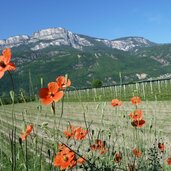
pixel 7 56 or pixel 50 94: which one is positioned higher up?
pixel 7 56

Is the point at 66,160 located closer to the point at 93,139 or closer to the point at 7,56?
the point at 7,56

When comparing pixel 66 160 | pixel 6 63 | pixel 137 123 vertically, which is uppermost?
pixel 6 63

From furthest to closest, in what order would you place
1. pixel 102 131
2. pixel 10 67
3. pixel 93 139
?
pixel 93 139, pixel 102 131, pixel 10 67

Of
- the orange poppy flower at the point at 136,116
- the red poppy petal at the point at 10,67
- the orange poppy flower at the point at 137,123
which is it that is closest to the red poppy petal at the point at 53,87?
the red poppy petal at the point at 10,67

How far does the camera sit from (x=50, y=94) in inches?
112

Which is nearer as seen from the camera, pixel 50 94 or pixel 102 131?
pixel 50 94

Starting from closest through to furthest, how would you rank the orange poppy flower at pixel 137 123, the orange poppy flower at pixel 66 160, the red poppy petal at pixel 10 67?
the red poppy petal at pixel 10 67, the orange poppy flower at pixel 66 160, the orange poppy flower at pixel 137 123

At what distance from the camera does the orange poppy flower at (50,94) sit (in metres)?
2.74

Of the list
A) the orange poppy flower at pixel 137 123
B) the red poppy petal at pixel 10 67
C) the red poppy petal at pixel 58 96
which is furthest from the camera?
the orange poppy flower at pixel 137 123

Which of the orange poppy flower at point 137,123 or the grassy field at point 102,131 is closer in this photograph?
the grassy field at point 102,131

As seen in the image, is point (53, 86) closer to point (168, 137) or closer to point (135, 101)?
point (135, 101)

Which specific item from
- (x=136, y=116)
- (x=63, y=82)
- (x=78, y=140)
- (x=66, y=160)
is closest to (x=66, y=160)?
(x=66, y=160)

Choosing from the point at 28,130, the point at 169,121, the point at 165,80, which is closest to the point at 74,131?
the point at 28,130

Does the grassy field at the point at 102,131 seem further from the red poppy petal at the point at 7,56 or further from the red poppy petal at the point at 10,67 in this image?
the red poppy petal at the point at 10,67
